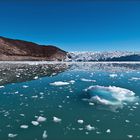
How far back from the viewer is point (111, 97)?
8727mm

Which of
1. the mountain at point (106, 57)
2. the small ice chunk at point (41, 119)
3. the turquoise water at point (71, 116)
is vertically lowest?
the mountain at point (106, 57)

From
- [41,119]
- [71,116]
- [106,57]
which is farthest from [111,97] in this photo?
[106,57]

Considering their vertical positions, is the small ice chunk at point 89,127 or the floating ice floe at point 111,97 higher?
the floating ice floe at point 111,97

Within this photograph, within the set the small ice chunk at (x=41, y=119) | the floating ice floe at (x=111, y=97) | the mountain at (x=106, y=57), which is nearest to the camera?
the small ice chunk at (x=41, y=119)

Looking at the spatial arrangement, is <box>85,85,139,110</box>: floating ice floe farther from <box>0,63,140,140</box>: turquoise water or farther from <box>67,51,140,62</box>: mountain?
<box>67,51,140,62</box>: mountain

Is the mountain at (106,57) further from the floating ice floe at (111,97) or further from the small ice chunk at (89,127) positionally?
the small ice chunk at (89,127)

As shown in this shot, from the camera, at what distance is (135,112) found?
694 centimetres

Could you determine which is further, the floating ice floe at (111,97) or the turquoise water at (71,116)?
the floating ice floe at (111,97)

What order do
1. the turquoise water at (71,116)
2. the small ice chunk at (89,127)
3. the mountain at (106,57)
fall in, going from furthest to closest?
the mountain at (106,57), the small ice chunk at (89,127), the turquoise water at (71,116)

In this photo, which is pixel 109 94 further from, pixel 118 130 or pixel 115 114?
pixel 118 130

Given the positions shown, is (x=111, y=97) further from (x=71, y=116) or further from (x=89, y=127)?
(x=89, y=127)

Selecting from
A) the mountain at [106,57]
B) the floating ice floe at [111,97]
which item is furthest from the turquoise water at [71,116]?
the mountain at [106,57]

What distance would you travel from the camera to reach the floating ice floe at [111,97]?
311 inches

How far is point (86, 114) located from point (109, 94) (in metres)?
2.58
